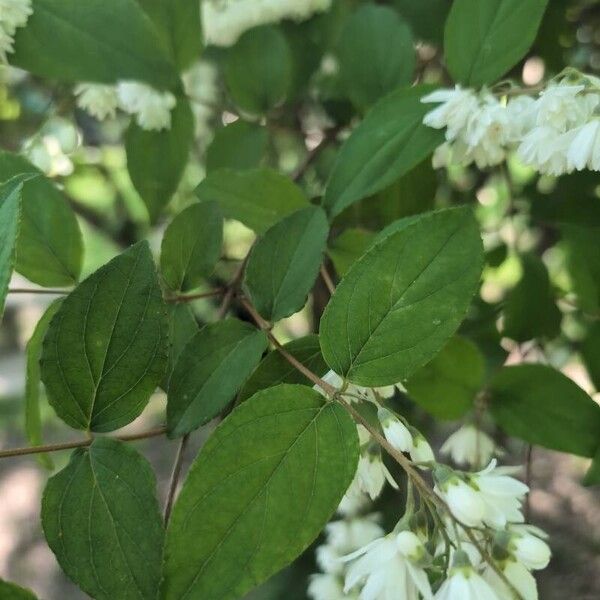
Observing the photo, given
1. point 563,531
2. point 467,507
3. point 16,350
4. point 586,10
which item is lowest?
point 563,531

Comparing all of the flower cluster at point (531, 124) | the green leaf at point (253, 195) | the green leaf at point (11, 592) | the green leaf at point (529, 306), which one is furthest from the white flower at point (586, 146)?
the green leaf at point (11, 592)

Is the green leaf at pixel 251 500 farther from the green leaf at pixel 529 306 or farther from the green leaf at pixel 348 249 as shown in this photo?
the green leaf at pixel 529 306

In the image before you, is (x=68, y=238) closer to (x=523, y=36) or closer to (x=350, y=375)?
(x=350, y=375)

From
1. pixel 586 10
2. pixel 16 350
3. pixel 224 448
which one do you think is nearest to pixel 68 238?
pixel 224 448

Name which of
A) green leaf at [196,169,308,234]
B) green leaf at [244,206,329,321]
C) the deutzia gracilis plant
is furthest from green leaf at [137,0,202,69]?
green leaf at [244,206,329,321]

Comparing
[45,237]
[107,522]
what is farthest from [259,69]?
→ [107,522]
